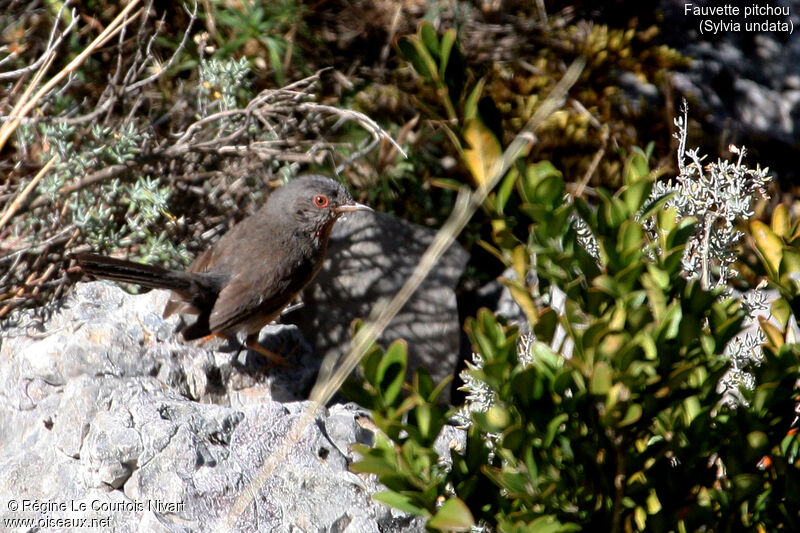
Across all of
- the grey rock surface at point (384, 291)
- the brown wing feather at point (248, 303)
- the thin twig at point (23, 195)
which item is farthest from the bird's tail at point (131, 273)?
the grey rock surface at point (384, 291)

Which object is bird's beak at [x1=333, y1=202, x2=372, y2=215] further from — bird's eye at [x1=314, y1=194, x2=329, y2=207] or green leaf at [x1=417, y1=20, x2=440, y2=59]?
green leaf at [x1=417, y1=20, x2=440, y2=59]

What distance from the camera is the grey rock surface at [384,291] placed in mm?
4551

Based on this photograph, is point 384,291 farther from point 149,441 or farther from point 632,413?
point 632,413

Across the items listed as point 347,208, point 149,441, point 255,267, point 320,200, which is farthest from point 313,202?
point 149,441

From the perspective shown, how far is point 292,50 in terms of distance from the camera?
4.91 metres

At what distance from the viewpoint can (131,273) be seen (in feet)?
11.4

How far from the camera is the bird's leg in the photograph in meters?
3.87

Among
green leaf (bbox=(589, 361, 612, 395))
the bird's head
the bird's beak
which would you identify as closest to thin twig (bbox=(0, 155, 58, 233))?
the bird's head

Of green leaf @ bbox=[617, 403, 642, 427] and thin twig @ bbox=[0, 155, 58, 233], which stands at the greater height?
green leaf @ bbox=[617, 403, 642, 427]

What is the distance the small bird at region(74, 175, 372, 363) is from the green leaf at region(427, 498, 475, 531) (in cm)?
211

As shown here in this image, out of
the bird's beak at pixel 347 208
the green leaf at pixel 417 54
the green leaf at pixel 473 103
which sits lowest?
the bird's beak at pixel 347 208

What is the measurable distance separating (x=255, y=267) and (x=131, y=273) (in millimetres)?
696

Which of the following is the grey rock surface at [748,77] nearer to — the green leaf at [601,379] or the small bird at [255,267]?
the small bird at [255,267]

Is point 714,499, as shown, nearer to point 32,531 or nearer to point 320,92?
point 32,531
